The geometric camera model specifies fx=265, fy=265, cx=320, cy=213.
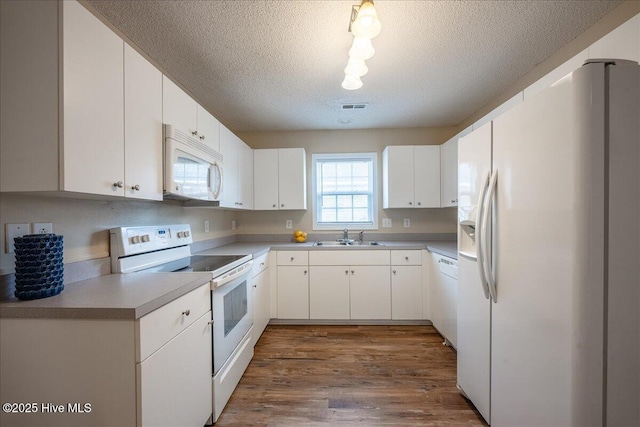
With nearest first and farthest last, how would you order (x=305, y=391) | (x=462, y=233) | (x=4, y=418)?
(x=4, y=418)
(x=462, y=233)
(x=305, y=391)

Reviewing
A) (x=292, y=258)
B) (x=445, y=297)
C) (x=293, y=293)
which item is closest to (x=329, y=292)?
(x=293, y=293)

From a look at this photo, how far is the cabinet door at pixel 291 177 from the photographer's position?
3.22 meters

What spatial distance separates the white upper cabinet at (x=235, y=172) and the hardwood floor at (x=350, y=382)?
140 centimetres

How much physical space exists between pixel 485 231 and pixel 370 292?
173 cm

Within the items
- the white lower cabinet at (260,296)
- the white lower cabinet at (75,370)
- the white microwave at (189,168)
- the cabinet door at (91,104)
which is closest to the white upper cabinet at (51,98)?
the cabinet door at (91,104)

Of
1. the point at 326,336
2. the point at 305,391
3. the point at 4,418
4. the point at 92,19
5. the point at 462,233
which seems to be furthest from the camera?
the point at 326,336

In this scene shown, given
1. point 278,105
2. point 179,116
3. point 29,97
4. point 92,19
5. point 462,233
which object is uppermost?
point 278,105

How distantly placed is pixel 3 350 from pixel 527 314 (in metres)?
2.05

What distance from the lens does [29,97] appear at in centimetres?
99

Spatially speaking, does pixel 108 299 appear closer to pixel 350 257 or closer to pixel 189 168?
pixel 189 168

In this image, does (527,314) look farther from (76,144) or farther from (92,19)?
(92,19)

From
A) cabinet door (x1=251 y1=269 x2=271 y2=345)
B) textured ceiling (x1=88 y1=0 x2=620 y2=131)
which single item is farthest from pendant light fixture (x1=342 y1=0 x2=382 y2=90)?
cabinet door (x1=251 y1=269 x2=271 y2=345)

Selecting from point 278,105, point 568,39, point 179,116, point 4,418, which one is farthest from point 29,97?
point 568,39

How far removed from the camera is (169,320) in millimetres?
1154
